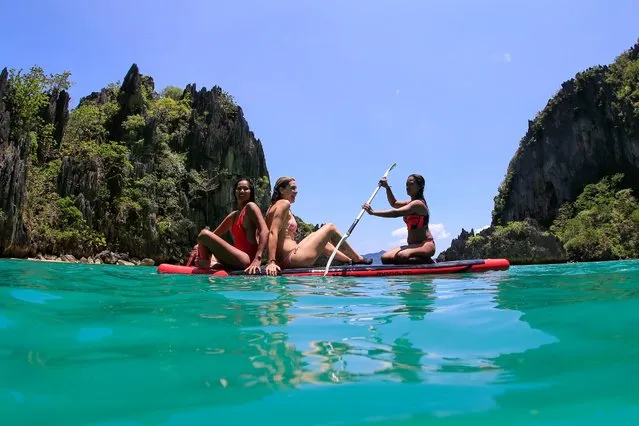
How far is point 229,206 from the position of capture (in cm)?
3616

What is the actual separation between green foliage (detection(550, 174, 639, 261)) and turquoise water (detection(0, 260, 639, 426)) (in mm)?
46410

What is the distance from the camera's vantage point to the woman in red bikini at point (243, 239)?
20.7 ft

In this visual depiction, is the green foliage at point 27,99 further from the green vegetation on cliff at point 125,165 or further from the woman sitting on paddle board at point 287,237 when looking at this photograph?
the woman sitting on paddle board at point 287,237

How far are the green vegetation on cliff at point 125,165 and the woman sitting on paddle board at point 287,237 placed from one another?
18.9 meters

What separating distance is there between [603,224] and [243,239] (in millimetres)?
49590

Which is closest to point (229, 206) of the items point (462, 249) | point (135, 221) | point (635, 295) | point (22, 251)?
point (135, 221)

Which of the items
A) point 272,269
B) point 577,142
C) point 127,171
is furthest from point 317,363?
point 577,142

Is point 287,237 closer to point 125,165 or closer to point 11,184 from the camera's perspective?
point 11,184

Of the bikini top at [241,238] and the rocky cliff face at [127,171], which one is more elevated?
the rocky cliff face at [127,171]

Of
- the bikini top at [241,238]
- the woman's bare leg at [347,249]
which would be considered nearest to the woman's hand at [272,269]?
the bikini top at [241,238]

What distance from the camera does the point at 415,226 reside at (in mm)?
7664

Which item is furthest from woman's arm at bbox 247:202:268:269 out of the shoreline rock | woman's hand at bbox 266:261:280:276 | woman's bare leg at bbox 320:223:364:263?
the shoreline rock

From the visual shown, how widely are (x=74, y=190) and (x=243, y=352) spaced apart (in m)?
29.4

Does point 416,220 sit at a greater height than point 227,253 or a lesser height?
greater
